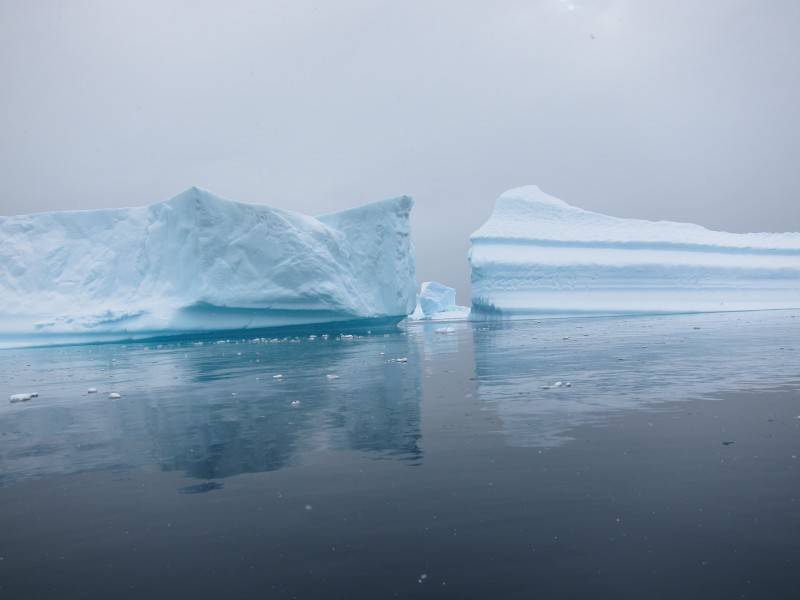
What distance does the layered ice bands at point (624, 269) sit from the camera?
2669 cm

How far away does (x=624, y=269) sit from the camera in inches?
1048

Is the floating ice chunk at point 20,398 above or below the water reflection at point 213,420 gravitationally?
above

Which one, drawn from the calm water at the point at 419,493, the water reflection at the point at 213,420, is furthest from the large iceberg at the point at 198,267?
the calm water at the point at 419,493

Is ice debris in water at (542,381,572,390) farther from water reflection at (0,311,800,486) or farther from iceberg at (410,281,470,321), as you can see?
iceberg at (410,281,470,321)

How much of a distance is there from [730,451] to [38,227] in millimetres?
23616

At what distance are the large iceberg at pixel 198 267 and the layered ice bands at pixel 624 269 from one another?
6.42 meters

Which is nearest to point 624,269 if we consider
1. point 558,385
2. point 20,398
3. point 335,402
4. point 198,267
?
point 198,267

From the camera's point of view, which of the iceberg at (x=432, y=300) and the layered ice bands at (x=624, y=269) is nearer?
the layered ice bands at (x=624, y=269)

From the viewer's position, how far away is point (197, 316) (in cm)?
1894

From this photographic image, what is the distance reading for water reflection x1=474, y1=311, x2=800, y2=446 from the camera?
A: 478 cm

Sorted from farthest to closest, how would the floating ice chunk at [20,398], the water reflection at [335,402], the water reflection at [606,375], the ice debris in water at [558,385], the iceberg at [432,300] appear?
the iceberg at [432,300], the floating ice chunk at [20,398], the ice debris in water at [558,385], the water reflection at [606,375], the water reflection at [335,402]

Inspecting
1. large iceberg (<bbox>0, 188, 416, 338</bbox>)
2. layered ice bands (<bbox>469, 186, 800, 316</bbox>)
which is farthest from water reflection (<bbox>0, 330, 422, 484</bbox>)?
layered ice bands (<bbox>469, 186, 800, 316</bbox>)

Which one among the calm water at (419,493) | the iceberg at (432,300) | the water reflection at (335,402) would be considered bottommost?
the calm water at (419,493)

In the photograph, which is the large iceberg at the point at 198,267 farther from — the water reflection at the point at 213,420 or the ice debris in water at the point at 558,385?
the ice debris in water at the point at 558,385
